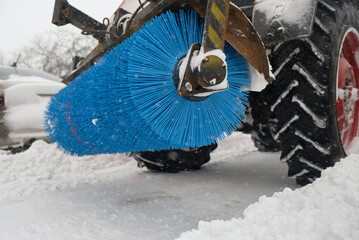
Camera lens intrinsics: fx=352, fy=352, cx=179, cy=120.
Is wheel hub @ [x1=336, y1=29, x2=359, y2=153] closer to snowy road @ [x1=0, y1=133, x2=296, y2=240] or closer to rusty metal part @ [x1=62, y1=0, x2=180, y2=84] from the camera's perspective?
snowy road @ [x1=0, y1=133, x2=296, y2=240]

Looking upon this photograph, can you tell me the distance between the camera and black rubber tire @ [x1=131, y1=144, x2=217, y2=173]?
3.23m

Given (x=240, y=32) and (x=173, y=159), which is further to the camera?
(x=173, y=159)

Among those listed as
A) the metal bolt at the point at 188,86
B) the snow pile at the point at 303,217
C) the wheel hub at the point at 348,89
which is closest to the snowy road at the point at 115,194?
the snow pile at the point at 303,217

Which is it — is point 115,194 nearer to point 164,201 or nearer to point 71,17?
point 164,201

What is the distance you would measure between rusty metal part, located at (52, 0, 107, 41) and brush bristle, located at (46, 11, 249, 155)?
1.88 ft

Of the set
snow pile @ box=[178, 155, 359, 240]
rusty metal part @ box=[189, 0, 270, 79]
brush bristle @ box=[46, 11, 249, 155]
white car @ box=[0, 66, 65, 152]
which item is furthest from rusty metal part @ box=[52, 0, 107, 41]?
white car @ box=[0, 66, 65, 152]

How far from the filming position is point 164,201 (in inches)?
94.2

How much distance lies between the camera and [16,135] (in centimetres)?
411

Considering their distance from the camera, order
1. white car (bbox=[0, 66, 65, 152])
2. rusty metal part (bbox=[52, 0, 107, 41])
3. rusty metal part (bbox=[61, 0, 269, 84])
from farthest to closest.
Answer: white car (bbox=[0, 66, 65, 152])
rusty metal part (bbox=[52, 0, 107, 41])
rusty metal part (bbox=[61, 0, 269, 84])

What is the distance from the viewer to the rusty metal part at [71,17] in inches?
94.5

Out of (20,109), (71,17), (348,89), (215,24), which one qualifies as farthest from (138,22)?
(20,109)

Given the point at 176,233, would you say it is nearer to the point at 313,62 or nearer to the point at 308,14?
the point at 313,62

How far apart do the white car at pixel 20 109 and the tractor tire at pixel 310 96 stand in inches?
123

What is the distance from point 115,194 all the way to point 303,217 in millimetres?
1468
